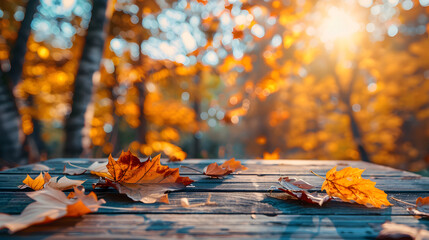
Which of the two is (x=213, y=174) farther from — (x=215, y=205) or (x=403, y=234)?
(x=403, y=234)

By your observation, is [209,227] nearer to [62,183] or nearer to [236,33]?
[62,183]

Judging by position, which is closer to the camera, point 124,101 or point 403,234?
point 403,234

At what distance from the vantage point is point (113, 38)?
246 inches

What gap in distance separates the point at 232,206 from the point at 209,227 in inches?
6.7

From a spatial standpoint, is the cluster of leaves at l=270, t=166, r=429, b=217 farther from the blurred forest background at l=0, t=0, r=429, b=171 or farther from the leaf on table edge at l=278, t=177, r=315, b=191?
the blurred forest background at l=0, t=0, r=429, b=171

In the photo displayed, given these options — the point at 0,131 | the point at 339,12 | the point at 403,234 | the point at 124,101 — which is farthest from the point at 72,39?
the point at 403,234

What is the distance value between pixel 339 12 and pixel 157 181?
6.62 meters

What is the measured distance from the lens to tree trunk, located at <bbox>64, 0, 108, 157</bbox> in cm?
304

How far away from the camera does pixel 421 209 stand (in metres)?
0.77

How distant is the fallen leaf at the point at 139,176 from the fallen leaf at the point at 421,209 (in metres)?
→ 0.77

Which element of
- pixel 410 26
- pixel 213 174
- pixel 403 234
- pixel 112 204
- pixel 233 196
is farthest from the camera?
pixel 410 26

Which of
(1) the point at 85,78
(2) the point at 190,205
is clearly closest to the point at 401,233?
(2) the point at 190,205

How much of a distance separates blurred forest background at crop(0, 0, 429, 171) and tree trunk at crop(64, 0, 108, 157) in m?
0.01

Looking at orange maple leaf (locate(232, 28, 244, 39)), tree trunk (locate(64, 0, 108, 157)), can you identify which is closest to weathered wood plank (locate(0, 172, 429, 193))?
tree trunk (locate(64, 0, 108, 157))
